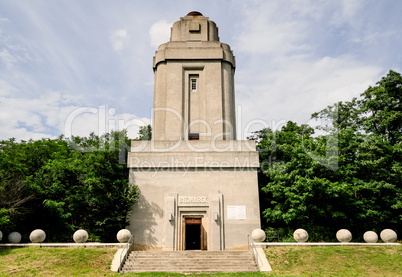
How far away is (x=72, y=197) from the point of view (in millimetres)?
21172

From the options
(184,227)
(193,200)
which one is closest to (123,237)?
(184,227)

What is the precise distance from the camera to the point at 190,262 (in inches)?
649

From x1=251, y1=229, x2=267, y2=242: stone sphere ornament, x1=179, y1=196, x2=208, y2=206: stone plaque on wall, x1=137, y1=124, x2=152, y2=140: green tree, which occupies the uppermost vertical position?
x1=137, y1=124, x2=152, y2=140: green tree

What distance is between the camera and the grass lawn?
1433cm

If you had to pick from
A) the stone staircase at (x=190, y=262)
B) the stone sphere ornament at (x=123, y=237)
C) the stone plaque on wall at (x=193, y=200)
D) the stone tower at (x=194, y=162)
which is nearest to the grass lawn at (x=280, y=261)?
the stone sphere ornament at (x=123, y=237)

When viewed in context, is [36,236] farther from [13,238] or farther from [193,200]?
[193,200]

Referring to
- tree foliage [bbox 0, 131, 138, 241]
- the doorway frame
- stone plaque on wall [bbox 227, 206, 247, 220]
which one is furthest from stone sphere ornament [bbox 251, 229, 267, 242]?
tree foliage [bbox 0, 131, 138, 241]

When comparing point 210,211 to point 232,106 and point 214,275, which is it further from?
point 232,106

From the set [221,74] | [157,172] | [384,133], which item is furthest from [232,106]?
[384,133]

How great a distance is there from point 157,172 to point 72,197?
18.7 feet

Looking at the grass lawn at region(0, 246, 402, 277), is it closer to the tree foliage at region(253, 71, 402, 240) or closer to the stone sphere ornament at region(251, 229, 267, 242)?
the stone sphere ornament at region(251, 229, 267, 242)

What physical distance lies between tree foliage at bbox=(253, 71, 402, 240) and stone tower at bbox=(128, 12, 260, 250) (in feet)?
6.84

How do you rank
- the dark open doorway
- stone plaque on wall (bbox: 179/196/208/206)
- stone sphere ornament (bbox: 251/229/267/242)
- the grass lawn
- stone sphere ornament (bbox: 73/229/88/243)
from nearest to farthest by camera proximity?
the grass lawn → stone sphere ornament (bbox: 73/229/88/243) → stone sphere ornament (bbox: 251/229/267/242) → stone plaque on wall (bbox: 179/196/208/206) → the dark open doorway

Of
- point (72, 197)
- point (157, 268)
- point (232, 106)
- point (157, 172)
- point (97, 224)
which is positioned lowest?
point (157, 268)
